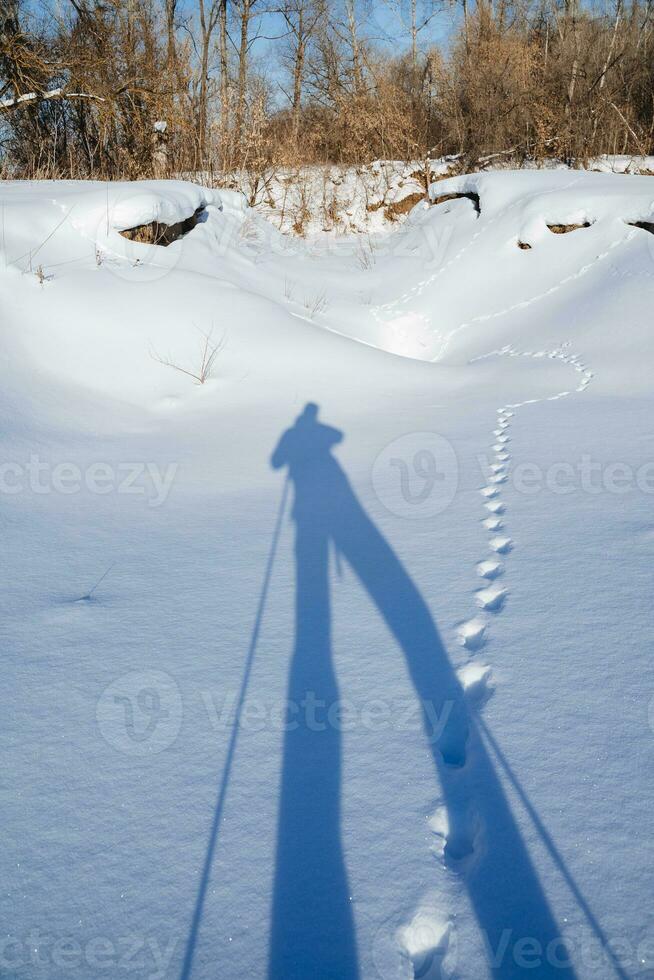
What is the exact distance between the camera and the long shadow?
3.51 feet

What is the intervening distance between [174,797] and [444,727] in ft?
2.28

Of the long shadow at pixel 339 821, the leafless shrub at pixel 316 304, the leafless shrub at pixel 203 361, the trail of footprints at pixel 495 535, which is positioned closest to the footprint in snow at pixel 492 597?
the trail of footprints at pixel 495 535

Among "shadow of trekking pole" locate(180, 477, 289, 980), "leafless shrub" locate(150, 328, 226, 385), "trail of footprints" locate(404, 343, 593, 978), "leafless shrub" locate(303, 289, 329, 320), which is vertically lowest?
"shadow of trekking pole" locate(180, 477, 289, 980)

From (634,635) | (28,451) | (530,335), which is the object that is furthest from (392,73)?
(634,635)

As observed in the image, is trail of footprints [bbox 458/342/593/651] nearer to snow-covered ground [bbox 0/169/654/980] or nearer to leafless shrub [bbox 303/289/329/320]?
snow-covered ground [bbox 0/169/654/980]

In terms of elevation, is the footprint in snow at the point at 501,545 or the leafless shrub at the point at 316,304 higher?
the leafless shrub at the point at 316,304

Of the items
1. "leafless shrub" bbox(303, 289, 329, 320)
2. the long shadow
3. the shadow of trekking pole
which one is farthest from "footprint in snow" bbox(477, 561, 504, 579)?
"leafless shrub" bbox(303, 289, 329, 320)

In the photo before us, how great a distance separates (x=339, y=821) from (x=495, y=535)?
1.48 m

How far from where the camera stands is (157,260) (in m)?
6.38

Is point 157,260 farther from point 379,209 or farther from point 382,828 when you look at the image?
point 379,209

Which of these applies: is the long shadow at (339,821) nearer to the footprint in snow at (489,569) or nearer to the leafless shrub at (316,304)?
the footprint in snow at (489,569)

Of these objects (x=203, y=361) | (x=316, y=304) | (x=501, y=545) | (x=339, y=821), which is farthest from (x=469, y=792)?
(x=316, y=304)

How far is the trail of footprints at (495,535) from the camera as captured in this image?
193 cm

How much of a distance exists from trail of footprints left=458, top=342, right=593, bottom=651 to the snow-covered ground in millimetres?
15
